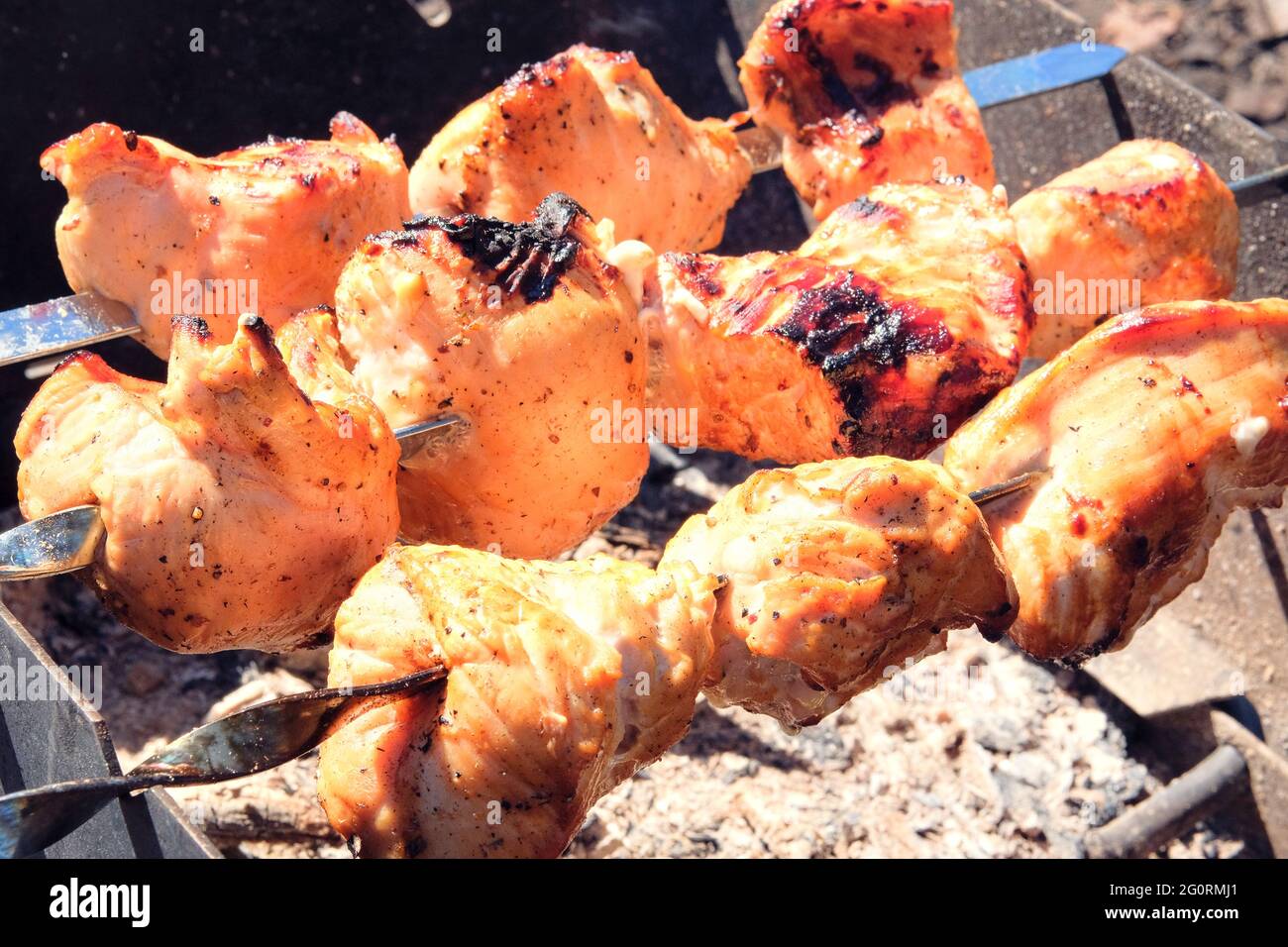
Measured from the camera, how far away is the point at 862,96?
285 cm

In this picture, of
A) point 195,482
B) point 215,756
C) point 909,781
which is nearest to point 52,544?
point 195,482

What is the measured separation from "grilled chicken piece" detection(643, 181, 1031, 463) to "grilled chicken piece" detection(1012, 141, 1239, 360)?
11cm

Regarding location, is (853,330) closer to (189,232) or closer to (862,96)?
(862,96)

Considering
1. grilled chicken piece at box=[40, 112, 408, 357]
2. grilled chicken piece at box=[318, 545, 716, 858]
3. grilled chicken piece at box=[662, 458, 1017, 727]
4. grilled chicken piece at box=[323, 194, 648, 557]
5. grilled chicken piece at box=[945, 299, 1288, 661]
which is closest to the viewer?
grilled chicken piece at box=[318, 545, 716, 858]

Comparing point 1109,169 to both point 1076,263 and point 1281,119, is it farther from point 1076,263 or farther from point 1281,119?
point 1281,119

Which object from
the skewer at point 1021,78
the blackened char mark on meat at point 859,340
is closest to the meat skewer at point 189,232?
the blackened char mark on meat at point 859,340

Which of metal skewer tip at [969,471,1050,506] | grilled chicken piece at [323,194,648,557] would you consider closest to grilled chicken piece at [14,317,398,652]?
grilled chicken piece at [323,194,648,557]

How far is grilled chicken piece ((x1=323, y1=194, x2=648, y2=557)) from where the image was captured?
6.25 feet

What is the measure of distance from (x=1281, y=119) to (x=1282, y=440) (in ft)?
13.7

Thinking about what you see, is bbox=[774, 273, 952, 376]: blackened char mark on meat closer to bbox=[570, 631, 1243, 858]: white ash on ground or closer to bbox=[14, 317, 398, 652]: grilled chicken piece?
bbox=[14, 317, 398, 652]: grilled chicken piece

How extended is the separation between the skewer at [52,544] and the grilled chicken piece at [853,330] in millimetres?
1100

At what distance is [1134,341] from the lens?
2072 mm

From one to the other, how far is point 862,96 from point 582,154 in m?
0.84

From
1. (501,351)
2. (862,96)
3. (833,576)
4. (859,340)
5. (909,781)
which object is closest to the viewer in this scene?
(833,576)
